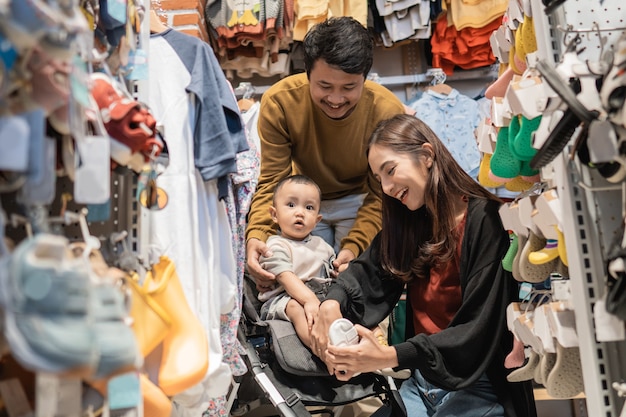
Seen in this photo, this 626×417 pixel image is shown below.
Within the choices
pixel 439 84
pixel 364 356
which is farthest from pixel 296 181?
pixel 439 84

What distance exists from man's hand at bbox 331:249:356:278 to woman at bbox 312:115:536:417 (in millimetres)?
208

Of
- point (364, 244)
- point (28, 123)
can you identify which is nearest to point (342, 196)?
point (364, 244)

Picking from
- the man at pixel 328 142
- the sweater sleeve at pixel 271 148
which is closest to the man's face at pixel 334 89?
the man at pixel 328 142

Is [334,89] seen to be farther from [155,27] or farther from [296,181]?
[155,27]

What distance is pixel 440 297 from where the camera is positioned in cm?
198

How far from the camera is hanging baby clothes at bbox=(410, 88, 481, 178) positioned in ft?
12.0

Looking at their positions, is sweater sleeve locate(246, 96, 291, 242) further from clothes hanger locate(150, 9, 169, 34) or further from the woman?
clothes hanger locate(150, 9, 169, 34)

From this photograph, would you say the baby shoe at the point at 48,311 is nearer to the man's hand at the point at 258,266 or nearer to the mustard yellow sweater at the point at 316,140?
the man's hand at the point at 258,266

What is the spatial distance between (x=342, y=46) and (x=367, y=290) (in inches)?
34.1

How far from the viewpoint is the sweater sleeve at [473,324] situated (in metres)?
1.79

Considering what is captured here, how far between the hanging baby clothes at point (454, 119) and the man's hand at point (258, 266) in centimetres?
166

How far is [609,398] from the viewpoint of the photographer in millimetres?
1282

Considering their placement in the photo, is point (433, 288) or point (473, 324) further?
point (433, 288)

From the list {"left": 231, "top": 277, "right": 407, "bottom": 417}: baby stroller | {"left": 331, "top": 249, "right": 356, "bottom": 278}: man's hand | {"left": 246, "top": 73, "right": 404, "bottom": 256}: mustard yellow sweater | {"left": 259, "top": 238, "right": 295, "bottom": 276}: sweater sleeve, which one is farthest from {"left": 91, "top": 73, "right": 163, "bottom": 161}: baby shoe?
{"left": 246, "top": 73, "right": 404, "bottom": 256}: mustard yellow sweater
